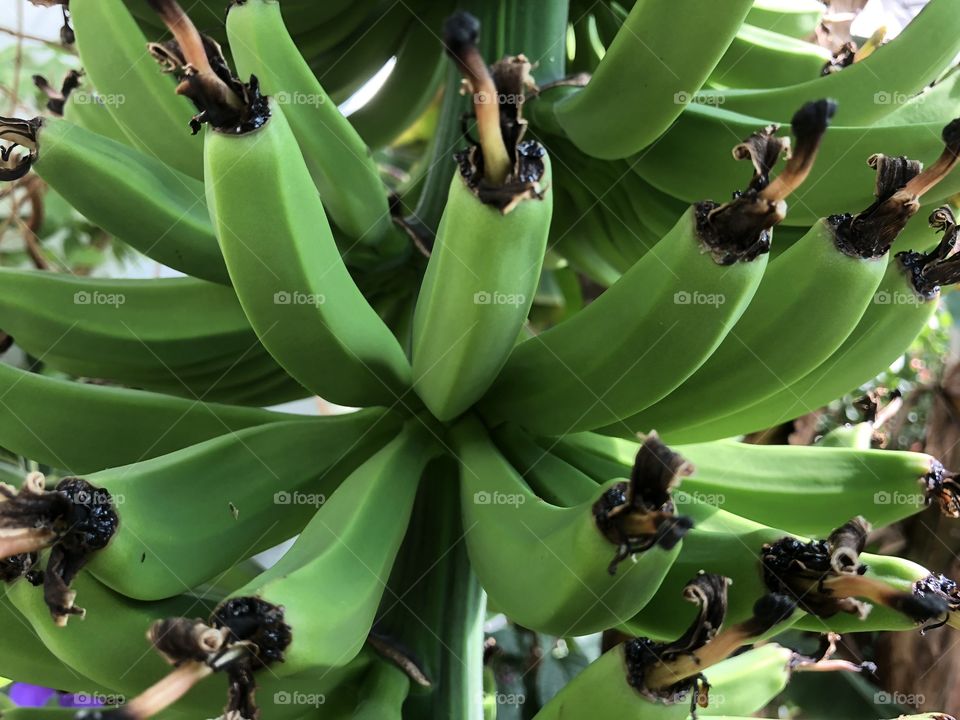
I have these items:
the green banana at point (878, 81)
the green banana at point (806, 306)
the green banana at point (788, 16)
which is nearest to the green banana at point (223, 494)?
the green banana at point (806, 306)

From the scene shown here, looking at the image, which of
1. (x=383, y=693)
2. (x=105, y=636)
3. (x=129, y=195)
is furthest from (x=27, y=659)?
(x=129, y=195)

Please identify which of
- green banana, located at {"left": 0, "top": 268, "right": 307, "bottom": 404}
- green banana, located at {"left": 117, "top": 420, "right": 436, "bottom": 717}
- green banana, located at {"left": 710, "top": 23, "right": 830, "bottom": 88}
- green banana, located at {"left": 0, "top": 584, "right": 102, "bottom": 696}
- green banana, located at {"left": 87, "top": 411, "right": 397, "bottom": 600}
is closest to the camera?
green banana, located at {"left": 117, "top": 420, "right": 436, "bottom": 717}

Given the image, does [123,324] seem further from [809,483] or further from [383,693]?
[809,483]

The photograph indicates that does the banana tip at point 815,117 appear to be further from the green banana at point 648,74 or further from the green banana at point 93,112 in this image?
the green banana at point 93,112

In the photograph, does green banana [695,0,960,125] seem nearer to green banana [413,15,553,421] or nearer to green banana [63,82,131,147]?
green banana [413,15,553,421]

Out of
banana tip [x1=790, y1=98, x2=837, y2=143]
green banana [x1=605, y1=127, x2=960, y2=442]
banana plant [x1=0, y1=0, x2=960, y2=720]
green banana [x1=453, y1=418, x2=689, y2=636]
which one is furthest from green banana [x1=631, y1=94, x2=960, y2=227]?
green banana [x1=453, y1=418, x2=689, y2=636]

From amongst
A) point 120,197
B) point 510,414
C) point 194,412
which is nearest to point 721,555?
point 510,414

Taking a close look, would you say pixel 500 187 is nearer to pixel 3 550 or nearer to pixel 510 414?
pixel 510 414
